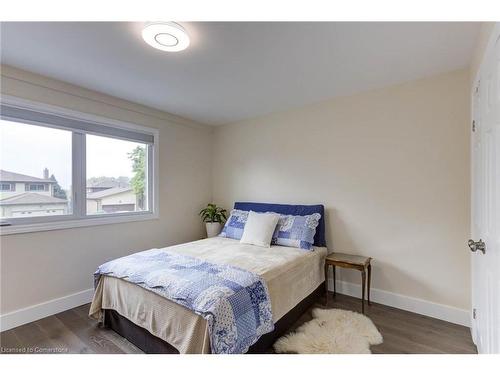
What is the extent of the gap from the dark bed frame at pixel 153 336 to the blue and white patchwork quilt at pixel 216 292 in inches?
6.9

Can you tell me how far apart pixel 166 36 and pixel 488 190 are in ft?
7.61

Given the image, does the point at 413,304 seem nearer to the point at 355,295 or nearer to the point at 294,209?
the point at 355,295

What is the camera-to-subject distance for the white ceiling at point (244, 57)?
1684 millimetres

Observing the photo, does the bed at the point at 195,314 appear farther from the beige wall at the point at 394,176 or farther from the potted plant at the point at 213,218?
the potted plant at the point at 213,218

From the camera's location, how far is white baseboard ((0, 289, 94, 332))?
2160 mm

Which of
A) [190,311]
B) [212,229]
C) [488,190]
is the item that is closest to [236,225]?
[212,229]

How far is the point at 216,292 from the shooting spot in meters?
1.58

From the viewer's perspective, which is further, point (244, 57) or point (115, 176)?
point (115, 176)

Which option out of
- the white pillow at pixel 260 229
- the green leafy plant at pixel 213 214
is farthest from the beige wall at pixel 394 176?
the green leafy plant at pixel 213 214

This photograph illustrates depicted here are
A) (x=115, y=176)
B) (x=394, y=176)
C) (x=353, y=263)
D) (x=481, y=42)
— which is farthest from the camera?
(x=115, y=176)

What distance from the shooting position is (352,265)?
2.46 meters
